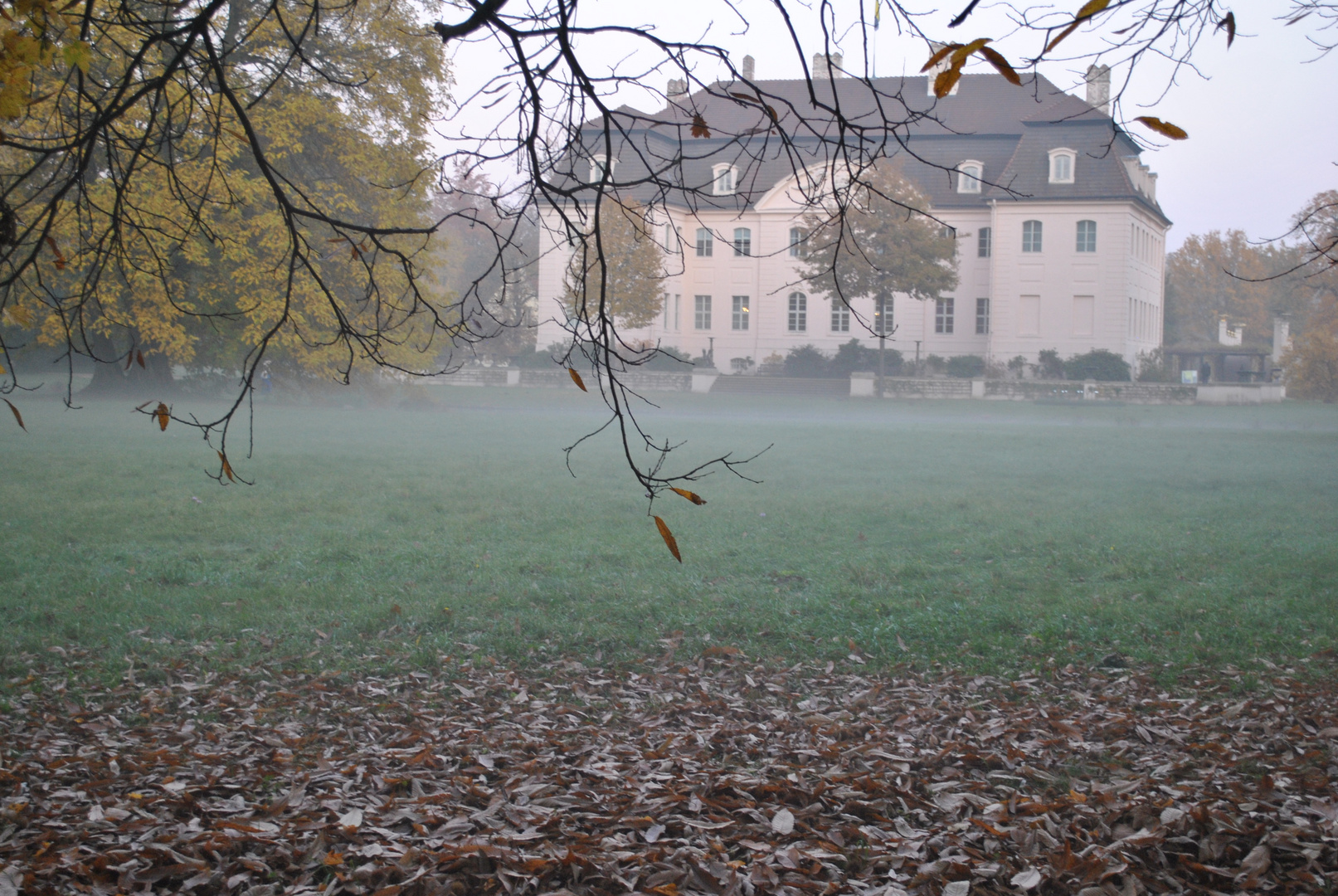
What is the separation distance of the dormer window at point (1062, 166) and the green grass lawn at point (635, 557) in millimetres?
28773

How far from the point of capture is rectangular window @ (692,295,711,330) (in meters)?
50.2

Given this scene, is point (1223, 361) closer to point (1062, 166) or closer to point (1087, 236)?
point (1087, 236)

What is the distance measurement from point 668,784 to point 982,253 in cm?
4595

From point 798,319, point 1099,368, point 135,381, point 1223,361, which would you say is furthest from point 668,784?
point 1223,361

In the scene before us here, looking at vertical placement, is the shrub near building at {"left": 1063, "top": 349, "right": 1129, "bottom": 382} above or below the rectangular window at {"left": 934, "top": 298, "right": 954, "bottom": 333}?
below

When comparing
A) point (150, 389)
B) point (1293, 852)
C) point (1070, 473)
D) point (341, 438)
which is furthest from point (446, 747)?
point (150, 389)

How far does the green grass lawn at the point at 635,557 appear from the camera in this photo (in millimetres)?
6285

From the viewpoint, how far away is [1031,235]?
4384 cm

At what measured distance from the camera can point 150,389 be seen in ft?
83.6

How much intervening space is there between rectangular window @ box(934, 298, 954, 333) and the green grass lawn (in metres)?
30.0

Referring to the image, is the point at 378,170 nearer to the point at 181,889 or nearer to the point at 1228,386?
the point at 181,889

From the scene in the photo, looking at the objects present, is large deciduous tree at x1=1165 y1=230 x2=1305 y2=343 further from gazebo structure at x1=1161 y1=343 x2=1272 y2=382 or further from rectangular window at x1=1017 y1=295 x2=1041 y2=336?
rectangular window at x1=1017 y1=295 x2=1041 y2=336

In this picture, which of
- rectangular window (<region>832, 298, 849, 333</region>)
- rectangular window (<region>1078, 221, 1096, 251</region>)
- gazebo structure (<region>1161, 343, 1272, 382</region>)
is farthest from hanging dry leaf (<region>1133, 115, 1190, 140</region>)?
rectangular window (<region>832, 298, 849, 333</region>)

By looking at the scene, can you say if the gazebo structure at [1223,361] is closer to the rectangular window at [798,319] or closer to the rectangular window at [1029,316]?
the rectangular window at [1029,316]
